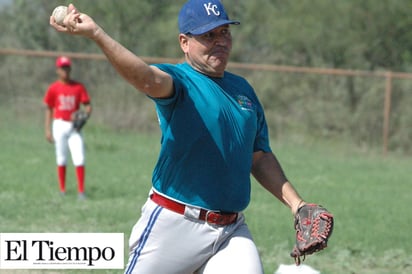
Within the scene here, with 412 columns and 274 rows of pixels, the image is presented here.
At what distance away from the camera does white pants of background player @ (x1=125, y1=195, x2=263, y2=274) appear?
4305 mm

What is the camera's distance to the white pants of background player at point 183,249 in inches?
169

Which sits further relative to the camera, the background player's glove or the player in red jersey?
the background player's glove

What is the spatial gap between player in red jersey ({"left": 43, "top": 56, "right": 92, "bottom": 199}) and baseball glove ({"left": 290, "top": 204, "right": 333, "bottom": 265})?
7.94 metres

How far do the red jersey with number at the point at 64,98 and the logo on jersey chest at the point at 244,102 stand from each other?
8.38 m

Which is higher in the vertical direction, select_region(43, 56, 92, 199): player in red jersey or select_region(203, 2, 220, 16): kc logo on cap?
select_region(203, 2, 220, 16): kc logo on cap

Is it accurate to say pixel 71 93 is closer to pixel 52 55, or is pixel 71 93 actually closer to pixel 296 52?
pixel 52 55

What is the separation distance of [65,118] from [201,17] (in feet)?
28.0

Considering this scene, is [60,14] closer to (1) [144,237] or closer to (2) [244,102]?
(2) [244,102]

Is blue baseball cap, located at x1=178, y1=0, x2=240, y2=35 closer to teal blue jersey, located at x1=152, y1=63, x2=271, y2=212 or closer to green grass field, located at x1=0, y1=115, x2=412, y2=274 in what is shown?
teal blue jersey, located at x1=152, y1=63, x2=271, y2=212

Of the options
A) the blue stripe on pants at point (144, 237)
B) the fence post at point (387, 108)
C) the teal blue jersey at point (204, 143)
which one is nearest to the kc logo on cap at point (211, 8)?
the teal blue jersey at point (204, 143)

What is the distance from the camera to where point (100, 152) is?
60.1ft

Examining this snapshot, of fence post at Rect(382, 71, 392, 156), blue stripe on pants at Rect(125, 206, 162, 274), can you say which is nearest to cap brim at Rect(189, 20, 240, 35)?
blue stripe on pants at Rect(125, 206, 162, 274)

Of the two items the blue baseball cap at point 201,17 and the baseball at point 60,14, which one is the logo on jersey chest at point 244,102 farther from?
the baseball at point 60,14

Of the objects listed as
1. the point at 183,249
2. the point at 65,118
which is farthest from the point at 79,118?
the point at 183,249
